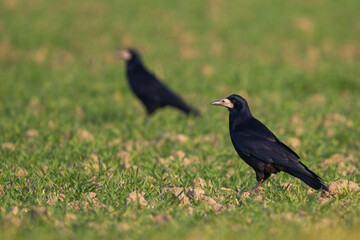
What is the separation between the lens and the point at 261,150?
5.60m

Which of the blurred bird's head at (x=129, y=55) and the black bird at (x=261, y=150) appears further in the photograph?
the blurred bird's head at (x=129, y=55)

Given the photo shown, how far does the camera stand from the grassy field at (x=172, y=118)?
15.2 ft

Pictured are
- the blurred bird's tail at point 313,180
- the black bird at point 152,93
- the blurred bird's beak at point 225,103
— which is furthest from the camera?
the black bird at point 152,93

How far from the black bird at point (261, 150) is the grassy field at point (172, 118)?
0.18 meters

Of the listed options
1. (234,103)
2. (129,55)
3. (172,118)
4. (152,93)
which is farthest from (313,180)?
(129,55)

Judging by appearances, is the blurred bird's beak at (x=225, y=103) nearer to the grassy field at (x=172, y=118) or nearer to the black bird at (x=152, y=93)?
the grassy field at (x=172, y=118)

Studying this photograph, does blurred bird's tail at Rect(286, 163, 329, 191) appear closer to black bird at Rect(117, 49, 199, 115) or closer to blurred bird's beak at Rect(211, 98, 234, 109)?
blurred bird's beak at Rect(211, 98, 234, 109)

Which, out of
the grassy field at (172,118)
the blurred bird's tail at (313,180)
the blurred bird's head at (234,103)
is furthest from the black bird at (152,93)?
the blurred bird's tail at (313,180)

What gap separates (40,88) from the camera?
512 inches

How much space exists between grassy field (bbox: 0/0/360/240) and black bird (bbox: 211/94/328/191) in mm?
176

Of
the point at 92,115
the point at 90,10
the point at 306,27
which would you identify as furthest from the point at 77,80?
the point at 306,27

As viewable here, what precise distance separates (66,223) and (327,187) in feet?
7.56

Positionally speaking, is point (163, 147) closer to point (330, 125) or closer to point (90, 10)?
point (330, 125)

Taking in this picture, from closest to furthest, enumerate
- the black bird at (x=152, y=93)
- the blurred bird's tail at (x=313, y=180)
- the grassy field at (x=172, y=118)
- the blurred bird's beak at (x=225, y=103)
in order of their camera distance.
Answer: the grassy field at (x=172, y=118) < the blurred bird's tail at (x=313, y=180) < the blurred bird's beak at (x=225, y=103) < the black bird at (x=152, y=93)
